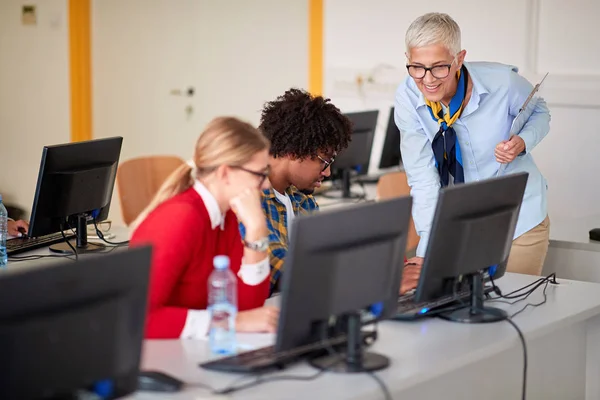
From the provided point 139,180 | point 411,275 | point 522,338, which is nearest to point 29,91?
point 139,180

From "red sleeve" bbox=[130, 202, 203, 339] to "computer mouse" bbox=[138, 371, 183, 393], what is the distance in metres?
0.31

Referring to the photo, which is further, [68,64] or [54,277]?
[68,64]

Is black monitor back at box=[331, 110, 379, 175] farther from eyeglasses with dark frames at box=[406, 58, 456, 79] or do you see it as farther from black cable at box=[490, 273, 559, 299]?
black cable at box=[490, 273, 559, 299]

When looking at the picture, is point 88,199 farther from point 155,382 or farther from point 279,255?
point 155,382

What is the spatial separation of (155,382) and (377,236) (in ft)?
1.89

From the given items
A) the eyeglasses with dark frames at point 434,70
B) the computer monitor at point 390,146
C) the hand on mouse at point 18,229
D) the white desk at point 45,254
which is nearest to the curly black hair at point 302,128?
the eyeglasses with dark frames at point 434,70

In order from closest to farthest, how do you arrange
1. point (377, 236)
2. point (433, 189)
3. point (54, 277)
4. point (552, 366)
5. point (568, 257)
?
point (54, 277) < point (377, 236) < point (552, 366) < point (433, 189) < point (568, 257)

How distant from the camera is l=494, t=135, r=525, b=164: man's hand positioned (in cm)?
299

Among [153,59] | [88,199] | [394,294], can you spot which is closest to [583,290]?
[394,294]

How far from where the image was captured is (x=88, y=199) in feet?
11.0

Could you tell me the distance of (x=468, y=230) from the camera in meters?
2.40

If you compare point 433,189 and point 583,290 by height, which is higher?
point 433,189

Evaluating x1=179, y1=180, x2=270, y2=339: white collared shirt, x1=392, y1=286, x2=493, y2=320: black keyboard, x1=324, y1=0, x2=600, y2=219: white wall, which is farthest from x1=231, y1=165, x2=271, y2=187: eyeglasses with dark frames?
x1=324, y1=0, x2=600, y2=219: white wall

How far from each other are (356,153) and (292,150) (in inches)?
78.6
